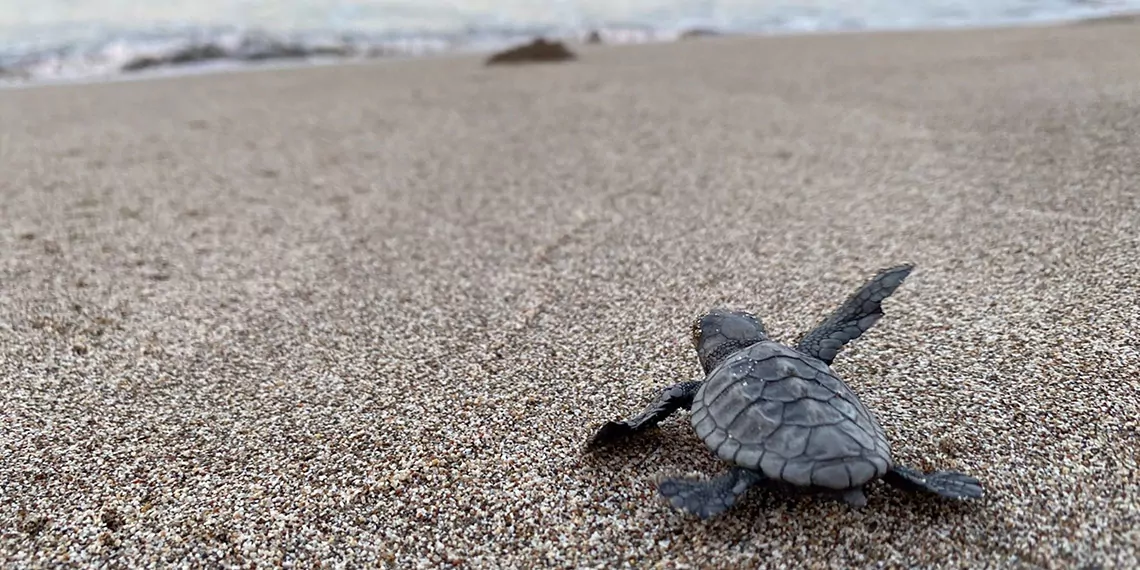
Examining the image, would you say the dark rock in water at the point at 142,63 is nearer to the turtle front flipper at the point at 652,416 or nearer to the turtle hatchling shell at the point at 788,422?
the turtle front flipper at the point at 652,416

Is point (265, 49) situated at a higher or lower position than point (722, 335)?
higher

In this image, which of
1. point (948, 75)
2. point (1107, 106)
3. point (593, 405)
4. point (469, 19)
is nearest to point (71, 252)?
point (593, 405)

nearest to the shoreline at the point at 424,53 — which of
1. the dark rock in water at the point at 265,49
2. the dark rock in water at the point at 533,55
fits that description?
the dark rock in water at the point at 265,49

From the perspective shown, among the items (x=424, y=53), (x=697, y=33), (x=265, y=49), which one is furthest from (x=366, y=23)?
(x=697, y=33)

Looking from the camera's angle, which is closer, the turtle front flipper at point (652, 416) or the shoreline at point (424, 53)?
the turtle front flipper at point (652, 416)

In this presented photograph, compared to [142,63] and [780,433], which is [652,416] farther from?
[142,63]

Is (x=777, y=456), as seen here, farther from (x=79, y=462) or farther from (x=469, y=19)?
(x=469, y=19)
